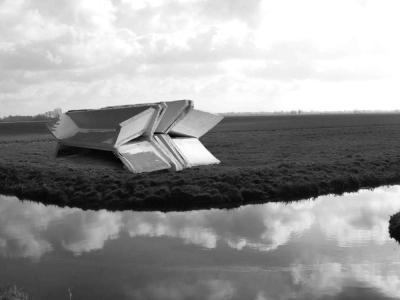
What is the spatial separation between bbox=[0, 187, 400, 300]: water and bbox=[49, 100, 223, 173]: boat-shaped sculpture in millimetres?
4839

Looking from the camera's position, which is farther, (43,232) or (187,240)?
(43,232)

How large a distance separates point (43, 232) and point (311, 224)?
824 centimetres

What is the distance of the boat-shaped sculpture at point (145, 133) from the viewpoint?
19.6 metres

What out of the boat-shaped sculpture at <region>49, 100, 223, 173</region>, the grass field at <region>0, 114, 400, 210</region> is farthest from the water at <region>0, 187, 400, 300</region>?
the boat-shaped sculpture at <region>49, 100, 223, 173</region>

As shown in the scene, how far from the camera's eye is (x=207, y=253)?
10.8 metres

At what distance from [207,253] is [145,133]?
1120 cm

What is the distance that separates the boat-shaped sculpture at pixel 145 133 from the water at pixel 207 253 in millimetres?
4839

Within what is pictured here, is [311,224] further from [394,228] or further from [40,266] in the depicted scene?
[40,266]

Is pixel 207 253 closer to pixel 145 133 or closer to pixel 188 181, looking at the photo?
pixel 188 181

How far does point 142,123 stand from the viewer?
2053 centimetres

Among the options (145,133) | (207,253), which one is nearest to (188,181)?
(145,133)

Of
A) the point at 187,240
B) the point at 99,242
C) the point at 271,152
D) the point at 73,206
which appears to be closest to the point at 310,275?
the point at 187,240

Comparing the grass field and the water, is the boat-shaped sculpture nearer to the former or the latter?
the grass field

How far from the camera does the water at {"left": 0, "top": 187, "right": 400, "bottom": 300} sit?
865 cm
